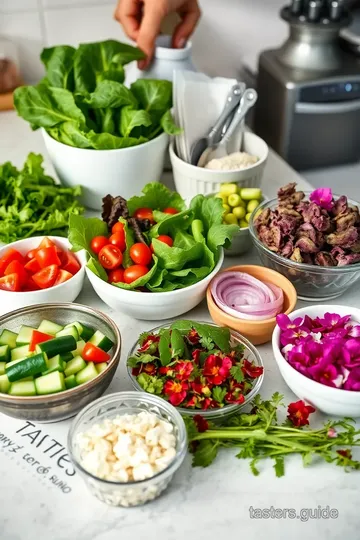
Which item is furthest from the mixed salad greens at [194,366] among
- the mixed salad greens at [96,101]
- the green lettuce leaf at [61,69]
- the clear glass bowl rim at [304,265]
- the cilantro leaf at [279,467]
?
the green lettuce leaf at [61,69]

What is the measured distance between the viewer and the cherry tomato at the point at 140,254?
1.22 meters

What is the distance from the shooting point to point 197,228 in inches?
50.1

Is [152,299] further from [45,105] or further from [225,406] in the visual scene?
[45,105]

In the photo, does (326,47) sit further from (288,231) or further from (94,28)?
(288,231)

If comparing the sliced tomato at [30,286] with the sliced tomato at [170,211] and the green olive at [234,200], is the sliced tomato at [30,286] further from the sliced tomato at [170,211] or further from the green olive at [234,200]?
the green olive at [234,200]

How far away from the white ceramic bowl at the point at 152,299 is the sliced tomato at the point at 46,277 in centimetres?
7

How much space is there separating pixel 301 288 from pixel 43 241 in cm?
52

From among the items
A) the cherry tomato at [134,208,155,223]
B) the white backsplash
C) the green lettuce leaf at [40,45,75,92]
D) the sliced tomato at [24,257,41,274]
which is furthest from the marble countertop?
the white backsplash

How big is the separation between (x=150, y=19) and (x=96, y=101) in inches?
12.9

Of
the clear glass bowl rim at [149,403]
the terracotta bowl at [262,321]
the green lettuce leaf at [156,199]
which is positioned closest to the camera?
the clear glass bowl rim at [149,403]

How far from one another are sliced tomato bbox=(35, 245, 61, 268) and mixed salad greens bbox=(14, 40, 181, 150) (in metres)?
0.30

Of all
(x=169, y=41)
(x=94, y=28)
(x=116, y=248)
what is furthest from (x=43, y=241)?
(x=94, y=28)

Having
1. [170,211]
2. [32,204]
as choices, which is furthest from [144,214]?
[32,204]

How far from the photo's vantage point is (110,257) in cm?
123
